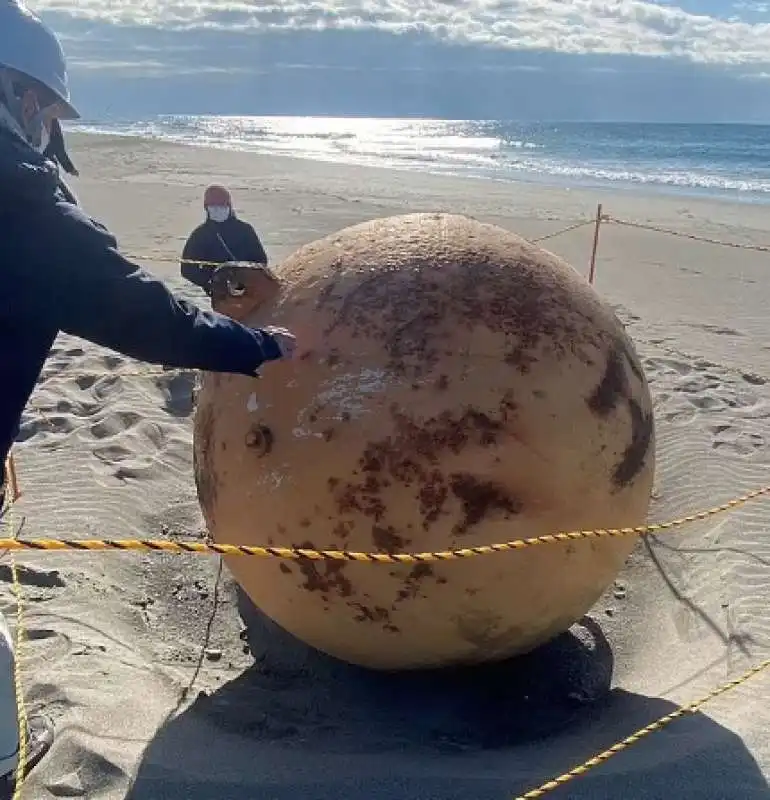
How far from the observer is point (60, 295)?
220 centimetres

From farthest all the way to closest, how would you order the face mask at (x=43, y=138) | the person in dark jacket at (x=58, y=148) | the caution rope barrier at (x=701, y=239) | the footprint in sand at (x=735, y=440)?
the caution rope barrier at (x=701, y=239) → the footprint in sand at (x=735, y=440) → the person in dark jacket at (x=58, y=148) → the face mask at (x=43, y=138)

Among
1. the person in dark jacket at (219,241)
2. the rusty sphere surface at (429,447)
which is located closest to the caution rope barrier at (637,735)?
the rusty sphere surface at (429,447)

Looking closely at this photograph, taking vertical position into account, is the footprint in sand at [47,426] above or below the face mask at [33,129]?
below

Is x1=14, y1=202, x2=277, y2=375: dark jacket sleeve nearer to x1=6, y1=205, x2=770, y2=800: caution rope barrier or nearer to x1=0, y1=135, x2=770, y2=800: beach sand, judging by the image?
x1=6, y1=205, x2=770, y2=800: caution rope barrier

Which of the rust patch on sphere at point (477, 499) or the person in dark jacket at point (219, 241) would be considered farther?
the person in dark jacket at point (219, 241)

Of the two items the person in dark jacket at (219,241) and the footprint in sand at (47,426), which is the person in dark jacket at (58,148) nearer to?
the footprint in sand at (47,426)

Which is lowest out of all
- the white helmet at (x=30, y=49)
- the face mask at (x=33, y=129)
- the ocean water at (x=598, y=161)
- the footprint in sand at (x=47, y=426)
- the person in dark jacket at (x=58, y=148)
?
the ocean water at (x=598, y=161)

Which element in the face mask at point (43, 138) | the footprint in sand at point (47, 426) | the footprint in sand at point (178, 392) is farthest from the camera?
the footprint in sand at point (178, 392)

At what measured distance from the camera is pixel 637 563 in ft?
14.5

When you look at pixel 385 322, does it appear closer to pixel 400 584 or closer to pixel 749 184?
pixel 400 584

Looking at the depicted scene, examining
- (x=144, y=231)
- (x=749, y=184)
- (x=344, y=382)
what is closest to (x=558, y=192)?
(x=749, y=184)

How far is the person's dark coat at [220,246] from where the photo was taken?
24.6 ft

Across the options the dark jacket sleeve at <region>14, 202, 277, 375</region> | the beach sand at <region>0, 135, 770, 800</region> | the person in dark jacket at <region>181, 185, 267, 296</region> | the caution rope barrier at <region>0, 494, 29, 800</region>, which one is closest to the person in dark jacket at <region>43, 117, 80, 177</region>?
the dark jacket sleeve at <region>14, 202, 277, 375</region>

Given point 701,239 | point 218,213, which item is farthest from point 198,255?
point 701,239
